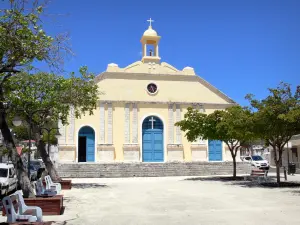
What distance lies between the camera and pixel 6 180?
1423cm

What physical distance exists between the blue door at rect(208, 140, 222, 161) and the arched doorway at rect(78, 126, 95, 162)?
33.2 feet

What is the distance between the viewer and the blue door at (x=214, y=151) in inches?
1267

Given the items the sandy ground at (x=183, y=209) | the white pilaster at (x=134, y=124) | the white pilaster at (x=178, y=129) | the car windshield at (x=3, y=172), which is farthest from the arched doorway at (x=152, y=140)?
the sandy ground at (x=183, y=209)

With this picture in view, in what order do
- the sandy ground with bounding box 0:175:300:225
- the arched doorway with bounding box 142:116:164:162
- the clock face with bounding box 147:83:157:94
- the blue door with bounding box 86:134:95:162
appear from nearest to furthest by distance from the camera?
the sandy ground with bounding box 0:175:300:225
the blue door with bounding box 86:134:95:162
the arched doorway with bounding box 142:116:164:162
the clock face with bounding box 147:83:157:94

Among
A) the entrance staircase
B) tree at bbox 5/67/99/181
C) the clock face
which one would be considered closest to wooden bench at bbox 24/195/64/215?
tree at bbox 5/67/99/181

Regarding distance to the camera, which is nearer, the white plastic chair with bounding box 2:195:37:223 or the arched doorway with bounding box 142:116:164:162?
the white plastic chair with bounding box 2:195:37:223

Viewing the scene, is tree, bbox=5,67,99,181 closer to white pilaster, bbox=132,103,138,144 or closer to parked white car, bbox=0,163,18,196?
parked white car, bbox=0,163,18,196

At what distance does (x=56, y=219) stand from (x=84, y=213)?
1.12 meters

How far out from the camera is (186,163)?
29.1 meters

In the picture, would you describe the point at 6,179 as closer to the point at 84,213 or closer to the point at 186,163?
the point at 84,213

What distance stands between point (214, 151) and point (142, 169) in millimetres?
7756

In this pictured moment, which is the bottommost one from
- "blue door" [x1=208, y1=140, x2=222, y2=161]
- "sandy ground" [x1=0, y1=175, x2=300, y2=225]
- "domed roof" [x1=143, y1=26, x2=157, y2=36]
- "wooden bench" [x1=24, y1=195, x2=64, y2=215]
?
"sandy ground" [x1=0, y1=175, x2=300, y2=225]

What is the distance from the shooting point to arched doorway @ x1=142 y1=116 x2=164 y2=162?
1234 inches

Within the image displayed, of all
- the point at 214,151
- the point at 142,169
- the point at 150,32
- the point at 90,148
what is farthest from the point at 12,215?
the point at 150,32
